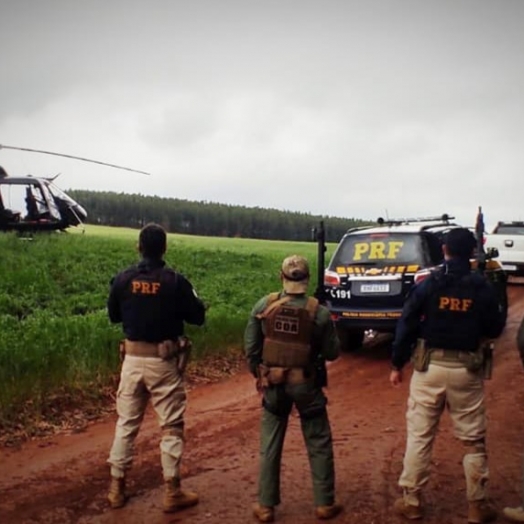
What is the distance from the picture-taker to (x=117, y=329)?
1011 centimetres

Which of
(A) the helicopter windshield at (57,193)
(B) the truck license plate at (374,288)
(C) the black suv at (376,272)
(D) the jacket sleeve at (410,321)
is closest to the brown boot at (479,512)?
(D) the jacket sleeve at (410,321)

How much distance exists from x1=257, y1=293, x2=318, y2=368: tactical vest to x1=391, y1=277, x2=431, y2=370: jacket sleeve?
2.06 ft

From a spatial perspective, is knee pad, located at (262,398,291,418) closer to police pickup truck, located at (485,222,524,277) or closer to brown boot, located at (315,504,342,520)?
brown boot, located at (315,504,342,520)

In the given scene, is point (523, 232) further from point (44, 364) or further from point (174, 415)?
point (174, 415)

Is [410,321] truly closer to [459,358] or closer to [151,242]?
[459,358]

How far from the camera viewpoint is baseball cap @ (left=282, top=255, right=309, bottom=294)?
4.86 meters

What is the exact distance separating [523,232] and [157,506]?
18.3 metres

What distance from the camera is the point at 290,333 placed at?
4797mm

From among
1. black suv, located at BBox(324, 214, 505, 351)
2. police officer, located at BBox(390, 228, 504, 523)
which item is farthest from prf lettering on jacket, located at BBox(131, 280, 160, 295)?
black suv, located at BBox(324, 214, 505, 351)

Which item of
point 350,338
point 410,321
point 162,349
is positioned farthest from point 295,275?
point 350,338

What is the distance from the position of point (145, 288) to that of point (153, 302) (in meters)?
0.12

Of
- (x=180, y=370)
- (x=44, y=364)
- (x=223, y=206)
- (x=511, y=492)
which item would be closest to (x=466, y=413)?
(x=511, y=492)

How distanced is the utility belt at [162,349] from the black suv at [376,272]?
5577 mm

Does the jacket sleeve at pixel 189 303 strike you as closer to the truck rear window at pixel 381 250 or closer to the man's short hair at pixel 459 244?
the man's short hair at pixel 459 244
